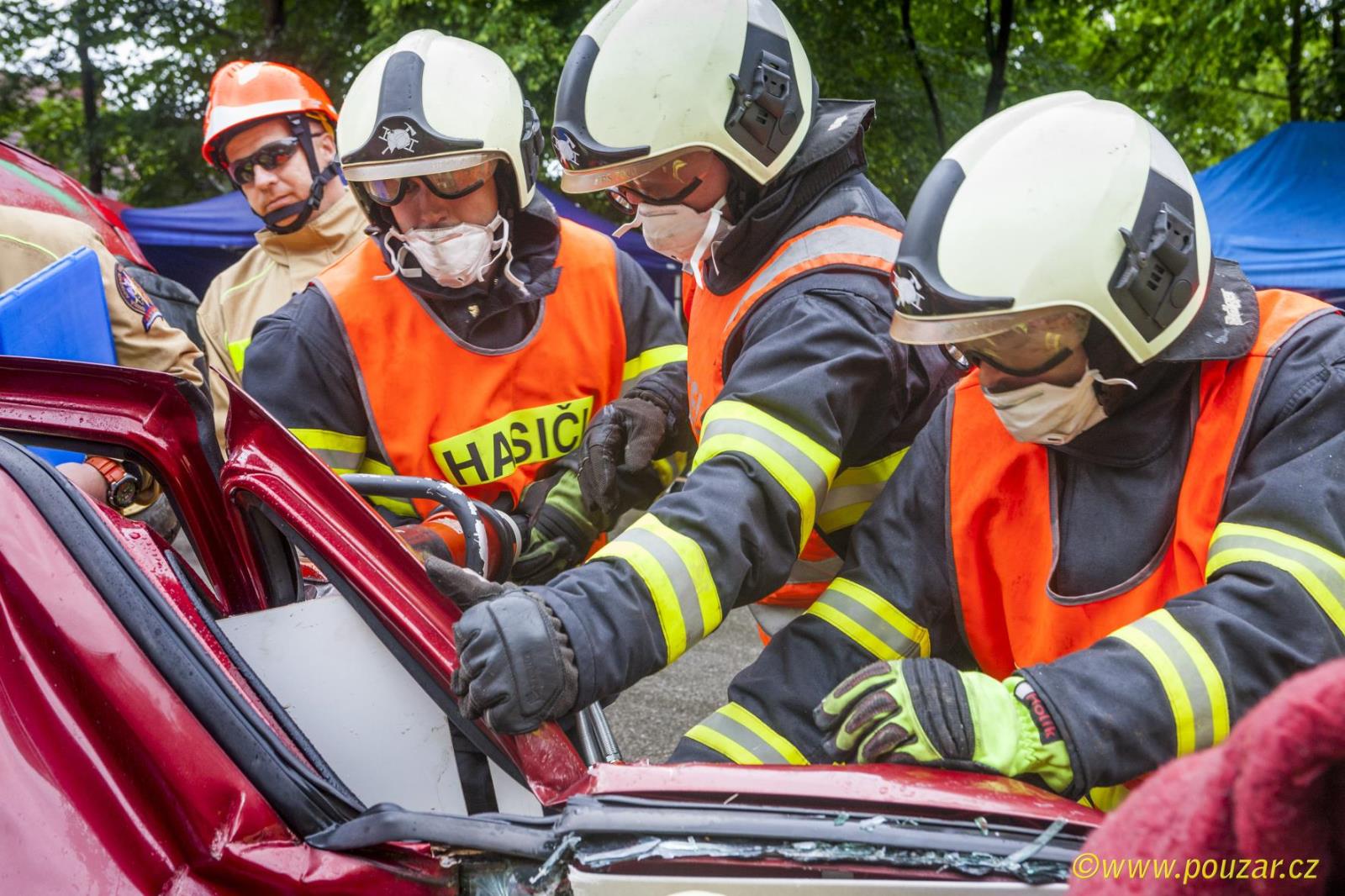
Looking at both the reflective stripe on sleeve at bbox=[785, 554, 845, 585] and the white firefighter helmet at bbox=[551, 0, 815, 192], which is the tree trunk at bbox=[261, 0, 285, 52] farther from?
the reflective stripe on sleeve at bbox=[785, 554, 845, 585]

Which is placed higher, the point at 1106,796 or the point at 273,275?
the point at 273,275

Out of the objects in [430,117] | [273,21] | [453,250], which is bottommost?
[453,250]

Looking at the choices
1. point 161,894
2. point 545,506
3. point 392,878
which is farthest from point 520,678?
point 545,506

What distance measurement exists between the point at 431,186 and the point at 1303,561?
7.16ft

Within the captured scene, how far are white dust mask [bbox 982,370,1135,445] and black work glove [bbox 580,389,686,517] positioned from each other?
1.10 meters

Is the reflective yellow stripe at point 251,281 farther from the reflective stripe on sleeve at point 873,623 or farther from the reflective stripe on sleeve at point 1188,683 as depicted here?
the reflective stripe on sleeve at point 1188,683

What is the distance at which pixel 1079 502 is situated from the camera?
1.86 meters

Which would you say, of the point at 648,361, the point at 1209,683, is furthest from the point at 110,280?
the point at 1209,683

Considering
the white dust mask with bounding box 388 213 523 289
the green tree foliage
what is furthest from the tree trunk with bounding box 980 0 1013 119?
the white dust mask with bounding box 388 213 523 289

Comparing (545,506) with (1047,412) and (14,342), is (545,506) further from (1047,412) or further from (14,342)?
(1047,412)

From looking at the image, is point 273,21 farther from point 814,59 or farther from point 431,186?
point 431,186

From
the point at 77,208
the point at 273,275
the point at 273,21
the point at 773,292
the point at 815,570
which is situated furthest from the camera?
the point at 273,21

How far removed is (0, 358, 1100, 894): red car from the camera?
127 cm

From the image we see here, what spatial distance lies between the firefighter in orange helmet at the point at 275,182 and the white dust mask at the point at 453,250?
1.50 meters
